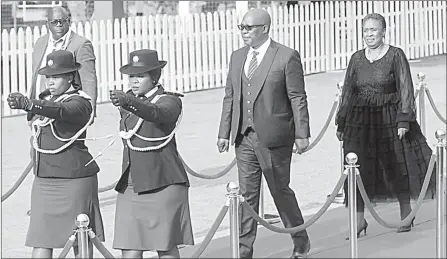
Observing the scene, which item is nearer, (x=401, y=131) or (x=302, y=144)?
(x=302, y=144)

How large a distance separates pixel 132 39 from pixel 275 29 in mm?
3503

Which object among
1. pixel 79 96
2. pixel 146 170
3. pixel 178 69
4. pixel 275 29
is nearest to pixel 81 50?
pixel 79 96

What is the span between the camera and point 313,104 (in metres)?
16.5

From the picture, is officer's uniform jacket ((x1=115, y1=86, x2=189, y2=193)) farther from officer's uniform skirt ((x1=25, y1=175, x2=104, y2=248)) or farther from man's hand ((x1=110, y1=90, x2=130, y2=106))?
officer's uniform skirt ((x1=25, y1=175, x2=104, y2=248))

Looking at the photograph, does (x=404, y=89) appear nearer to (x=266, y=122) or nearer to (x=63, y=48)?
(x=266, y=122)

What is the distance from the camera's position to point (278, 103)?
7.21m

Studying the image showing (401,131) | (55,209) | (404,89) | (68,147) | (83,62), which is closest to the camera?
(55,209)

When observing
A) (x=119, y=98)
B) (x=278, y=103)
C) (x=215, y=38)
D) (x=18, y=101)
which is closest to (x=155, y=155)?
(x=119, y=98)

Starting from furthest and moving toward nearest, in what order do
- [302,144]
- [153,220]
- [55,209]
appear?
[302,144]
[55,209]
[153,220]

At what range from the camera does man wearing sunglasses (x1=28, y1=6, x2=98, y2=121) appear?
8.42 metres

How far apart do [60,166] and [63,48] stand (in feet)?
6.98

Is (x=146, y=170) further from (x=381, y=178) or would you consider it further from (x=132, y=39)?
(x=132, y=39)

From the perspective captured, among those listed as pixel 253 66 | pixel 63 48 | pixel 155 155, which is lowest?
pixel 155 155

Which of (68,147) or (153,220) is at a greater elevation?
(68,147)
